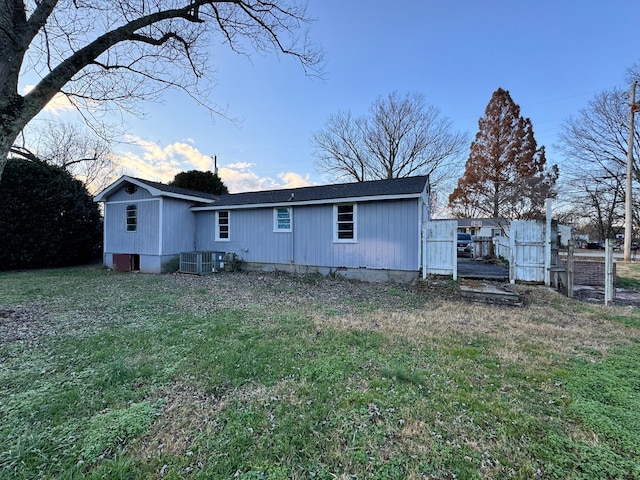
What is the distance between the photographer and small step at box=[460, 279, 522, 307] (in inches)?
250

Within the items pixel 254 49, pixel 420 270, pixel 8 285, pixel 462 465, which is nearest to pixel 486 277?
pixel 420 270

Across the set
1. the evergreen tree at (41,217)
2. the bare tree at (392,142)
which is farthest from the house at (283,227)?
the bare tree at (392,142)

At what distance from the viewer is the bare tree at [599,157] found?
63.2ft

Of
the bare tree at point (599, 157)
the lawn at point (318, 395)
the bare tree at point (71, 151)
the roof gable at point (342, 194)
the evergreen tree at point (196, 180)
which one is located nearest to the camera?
the lawn at point (318, 395)

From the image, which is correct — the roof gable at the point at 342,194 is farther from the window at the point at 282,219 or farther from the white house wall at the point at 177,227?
the white house wall at the point at 177,227

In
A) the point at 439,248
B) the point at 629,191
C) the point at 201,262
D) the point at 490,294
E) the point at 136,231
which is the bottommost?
the point at 490,294

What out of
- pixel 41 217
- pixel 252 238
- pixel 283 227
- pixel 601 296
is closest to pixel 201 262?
pixel 252 238

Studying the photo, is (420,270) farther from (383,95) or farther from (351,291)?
(383,95)

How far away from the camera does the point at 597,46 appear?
11125 mm

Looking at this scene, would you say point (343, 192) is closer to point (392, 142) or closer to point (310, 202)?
point (310, 202)

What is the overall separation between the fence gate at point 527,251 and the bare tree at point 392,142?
16.1m

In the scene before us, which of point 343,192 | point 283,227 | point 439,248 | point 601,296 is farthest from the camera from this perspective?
point 283,227

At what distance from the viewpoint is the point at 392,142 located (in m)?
22.6

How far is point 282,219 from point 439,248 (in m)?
5.67
